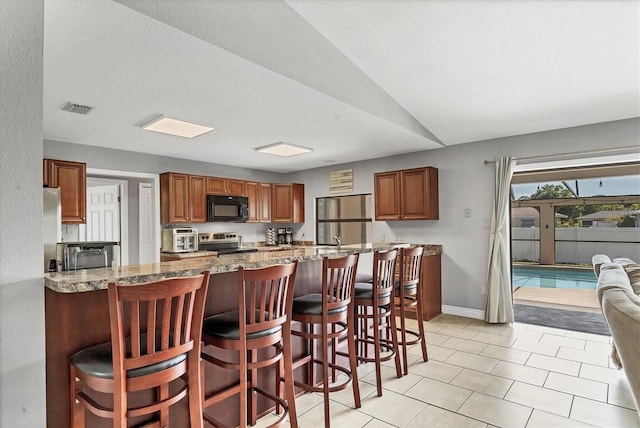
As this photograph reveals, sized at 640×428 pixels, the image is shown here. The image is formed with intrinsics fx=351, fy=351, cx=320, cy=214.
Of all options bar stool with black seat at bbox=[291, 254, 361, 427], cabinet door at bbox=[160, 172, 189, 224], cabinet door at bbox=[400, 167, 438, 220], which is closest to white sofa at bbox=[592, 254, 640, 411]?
bar stool with black seat at bbox=[291, 254, 361, 427]

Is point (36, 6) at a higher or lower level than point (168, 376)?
higher

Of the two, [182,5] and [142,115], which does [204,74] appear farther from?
[142,115]

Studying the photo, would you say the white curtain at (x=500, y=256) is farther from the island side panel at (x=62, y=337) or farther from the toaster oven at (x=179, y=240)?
the island side panel at (x=62, y=337)

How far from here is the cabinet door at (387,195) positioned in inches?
210

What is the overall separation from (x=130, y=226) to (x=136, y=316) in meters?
4.80

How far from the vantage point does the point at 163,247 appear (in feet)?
17.2

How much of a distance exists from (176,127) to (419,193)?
11.0 ft

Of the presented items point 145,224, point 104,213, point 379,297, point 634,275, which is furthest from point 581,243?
point 104,213

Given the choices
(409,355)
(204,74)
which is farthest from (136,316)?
(409,355)

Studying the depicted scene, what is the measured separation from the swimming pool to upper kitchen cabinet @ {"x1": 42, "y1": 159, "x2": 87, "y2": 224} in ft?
19.8

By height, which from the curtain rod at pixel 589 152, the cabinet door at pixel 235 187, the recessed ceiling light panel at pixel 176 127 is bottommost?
the cabinet door at pixel 235 187

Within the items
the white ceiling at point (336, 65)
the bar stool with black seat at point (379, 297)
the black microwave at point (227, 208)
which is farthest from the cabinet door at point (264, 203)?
the bar stool with black seat at point (379, 297)

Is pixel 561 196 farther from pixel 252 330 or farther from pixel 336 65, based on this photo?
pixel 252 330

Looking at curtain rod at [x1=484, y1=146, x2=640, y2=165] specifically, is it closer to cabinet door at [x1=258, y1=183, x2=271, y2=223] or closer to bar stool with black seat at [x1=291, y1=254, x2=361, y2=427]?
bar stool with black seat at [x1=291, y1=254, x2=361, y2=427]
